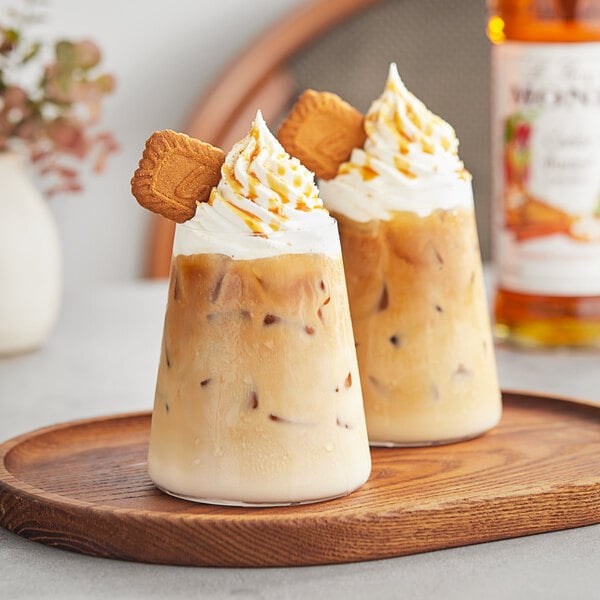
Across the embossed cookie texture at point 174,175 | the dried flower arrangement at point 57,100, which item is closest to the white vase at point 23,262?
the dried flower arrangement at point 57,100

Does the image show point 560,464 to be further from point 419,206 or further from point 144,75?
point 144,75

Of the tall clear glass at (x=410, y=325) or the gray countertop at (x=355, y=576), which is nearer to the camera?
the gray countertop at (x=355, y=576)

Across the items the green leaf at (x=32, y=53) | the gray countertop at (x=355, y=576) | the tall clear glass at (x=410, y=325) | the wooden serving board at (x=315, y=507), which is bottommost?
the gray countertop at (x=355, y=576)

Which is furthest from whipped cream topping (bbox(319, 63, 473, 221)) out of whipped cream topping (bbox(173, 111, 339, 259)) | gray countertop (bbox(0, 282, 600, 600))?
gray countertop (bbox(0, 282, 600, 600))

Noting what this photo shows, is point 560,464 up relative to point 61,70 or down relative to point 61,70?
down

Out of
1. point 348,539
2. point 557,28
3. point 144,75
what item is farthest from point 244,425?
point 144,75

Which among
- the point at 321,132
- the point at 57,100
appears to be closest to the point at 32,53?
the point at 57,100

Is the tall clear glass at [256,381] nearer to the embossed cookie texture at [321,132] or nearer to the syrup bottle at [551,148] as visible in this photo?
the embossed cookie texture at [321,132]
